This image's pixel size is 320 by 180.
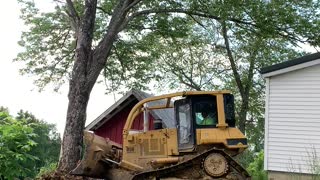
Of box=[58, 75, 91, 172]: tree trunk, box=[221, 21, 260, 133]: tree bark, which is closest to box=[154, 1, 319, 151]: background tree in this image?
box=[221, 21, 260, 133]: tree bark

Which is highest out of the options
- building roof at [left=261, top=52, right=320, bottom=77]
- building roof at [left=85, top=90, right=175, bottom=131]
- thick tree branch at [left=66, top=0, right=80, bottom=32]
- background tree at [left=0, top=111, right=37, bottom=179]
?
thick tree branch at [left=66, top=0, right=80, bottom=32]

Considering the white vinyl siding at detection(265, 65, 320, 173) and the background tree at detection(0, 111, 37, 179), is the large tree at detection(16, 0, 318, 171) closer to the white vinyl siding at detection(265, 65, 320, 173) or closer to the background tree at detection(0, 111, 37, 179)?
the white vinyl siding at detection(265, 65, 320, 173)

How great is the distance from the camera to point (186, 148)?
1117 cm

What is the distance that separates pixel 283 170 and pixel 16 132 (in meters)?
9.55

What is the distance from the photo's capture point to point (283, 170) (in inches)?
565

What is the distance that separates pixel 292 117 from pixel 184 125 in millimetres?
5099

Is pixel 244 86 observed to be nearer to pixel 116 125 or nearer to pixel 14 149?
pixel 116 125

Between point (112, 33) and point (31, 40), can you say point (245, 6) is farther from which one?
point (31, 40)

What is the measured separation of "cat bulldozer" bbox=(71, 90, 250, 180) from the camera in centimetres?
1074

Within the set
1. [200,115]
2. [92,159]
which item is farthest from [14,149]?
[200,115]

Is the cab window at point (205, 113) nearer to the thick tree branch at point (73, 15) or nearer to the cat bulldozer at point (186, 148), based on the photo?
the cat bulldozer at point (186, 148)

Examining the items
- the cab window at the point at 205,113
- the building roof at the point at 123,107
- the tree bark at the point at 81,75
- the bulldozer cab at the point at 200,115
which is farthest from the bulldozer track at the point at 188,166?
the building roof at the point at 123,107

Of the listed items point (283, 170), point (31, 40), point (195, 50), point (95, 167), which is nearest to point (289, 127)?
point (283, 170)

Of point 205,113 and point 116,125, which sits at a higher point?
point 116,125
